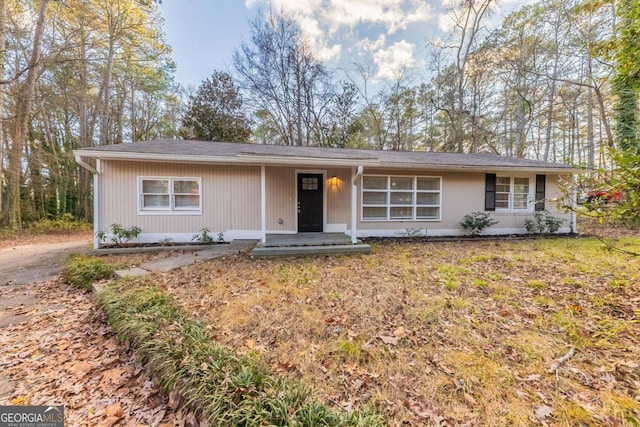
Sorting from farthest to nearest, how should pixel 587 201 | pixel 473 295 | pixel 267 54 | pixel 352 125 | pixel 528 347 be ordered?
pixel 352 125
pixel 267 54
pixel 473 295
pixel 528 347
pixel 587 201

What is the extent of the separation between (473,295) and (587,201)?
85.4 inches

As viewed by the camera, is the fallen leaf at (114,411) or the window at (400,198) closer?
the fallen leaf at (114,411)

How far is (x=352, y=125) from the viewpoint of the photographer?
17.9 meters

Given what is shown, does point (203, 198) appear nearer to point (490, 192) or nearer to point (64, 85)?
point (490, 192)

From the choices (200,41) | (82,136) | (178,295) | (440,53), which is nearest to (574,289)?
(178,295)

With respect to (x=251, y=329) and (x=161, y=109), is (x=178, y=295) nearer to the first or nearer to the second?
(x=251, y=329)

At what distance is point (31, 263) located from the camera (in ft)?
20.8

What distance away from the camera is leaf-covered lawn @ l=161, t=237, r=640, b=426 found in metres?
2.00

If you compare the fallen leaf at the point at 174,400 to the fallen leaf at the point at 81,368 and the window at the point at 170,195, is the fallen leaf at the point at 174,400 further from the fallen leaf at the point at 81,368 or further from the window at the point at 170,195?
the window at the point at 170,195

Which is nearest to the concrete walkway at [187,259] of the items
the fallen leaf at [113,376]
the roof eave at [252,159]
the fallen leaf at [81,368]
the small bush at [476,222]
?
the fallen leaf at [81,368]

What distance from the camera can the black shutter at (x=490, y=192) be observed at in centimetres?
923

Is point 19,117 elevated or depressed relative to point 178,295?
elevated

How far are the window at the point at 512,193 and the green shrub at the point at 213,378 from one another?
33.6 ft

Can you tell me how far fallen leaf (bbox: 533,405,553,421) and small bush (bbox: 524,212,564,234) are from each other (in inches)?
376
